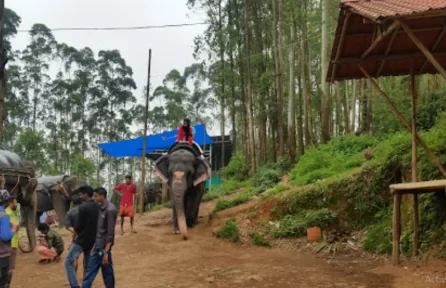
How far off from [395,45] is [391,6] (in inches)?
91.2

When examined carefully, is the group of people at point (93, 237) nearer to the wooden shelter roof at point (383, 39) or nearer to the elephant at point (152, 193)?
the wooden shelter roof at point (383, 39)

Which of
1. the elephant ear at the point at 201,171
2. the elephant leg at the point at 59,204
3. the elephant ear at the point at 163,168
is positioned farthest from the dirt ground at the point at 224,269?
the elephant leg at the point at 59,204

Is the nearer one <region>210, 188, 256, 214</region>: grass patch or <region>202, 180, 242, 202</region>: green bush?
<region>210, 188, 256, 214</region>: grass patch

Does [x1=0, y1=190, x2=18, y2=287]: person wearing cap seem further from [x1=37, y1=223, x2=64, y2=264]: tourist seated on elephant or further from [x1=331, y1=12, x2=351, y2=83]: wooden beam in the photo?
[x1=331, y1=12, x2=351, y2=83]: wooden beam

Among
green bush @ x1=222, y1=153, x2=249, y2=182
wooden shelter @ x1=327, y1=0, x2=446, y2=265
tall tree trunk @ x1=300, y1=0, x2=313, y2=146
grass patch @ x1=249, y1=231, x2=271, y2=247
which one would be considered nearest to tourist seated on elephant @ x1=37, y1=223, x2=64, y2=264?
grass patch @ x1=249, y1=231, x2=271, y2=247

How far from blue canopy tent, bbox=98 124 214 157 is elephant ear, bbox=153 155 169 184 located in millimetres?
8735

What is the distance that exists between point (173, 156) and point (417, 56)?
5873mm

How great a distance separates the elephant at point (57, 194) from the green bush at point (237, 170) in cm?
804

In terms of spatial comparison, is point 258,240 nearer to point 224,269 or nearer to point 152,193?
point 224,269

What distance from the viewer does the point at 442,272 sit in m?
6.55

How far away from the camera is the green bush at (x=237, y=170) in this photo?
22.5 metres

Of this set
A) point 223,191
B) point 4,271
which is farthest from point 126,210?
point 223,191

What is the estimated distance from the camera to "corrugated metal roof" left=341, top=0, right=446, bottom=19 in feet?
19.1

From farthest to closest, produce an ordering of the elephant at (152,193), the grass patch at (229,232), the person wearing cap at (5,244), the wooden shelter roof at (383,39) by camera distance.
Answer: the elephant at (152,193) → the grass patch at (229,232) → the wooden shelter roof at (383,39) → the person wearing cap at (5,244)
